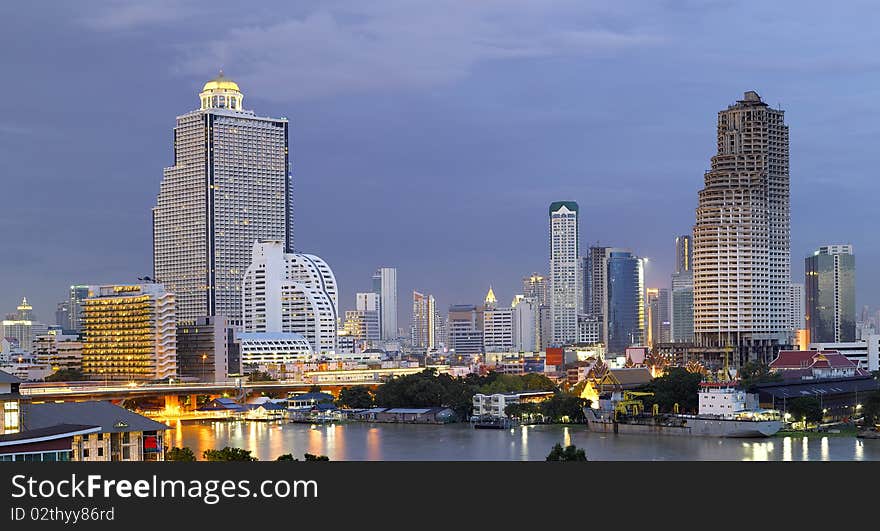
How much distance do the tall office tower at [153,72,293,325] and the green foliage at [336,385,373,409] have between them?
36784mm

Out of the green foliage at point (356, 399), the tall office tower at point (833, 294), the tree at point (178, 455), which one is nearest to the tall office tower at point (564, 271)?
the tall office tower at point (833, 294)

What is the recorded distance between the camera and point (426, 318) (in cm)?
13725

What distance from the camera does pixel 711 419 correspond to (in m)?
37.0

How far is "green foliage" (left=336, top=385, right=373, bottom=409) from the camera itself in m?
48.2

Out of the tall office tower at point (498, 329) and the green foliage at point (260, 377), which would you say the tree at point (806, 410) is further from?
the tall office tower at point (498, 329)

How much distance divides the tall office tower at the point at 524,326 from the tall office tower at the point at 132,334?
5422 centimetres

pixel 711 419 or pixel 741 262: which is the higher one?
pixel 741 262

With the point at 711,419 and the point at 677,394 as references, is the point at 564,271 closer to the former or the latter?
the point at 677,394

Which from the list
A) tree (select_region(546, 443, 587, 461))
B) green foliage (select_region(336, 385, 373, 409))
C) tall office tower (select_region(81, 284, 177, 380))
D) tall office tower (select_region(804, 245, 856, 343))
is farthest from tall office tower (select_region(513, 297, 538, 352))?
tree (select_region(546, 443, 587, 461))

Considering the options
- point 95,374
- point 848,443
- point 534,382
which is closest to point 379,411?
point 534,382

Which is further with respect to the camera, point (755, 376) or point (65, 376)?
point (65, 376)

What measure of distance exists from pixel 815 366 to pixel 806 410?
12493mm

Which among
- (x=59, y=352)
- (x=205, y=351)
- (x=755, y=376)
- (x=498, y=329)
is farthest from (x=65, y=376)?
(x=498, y=329)

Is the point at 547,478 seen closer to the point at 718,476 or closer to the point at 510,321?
the point at 718,476
